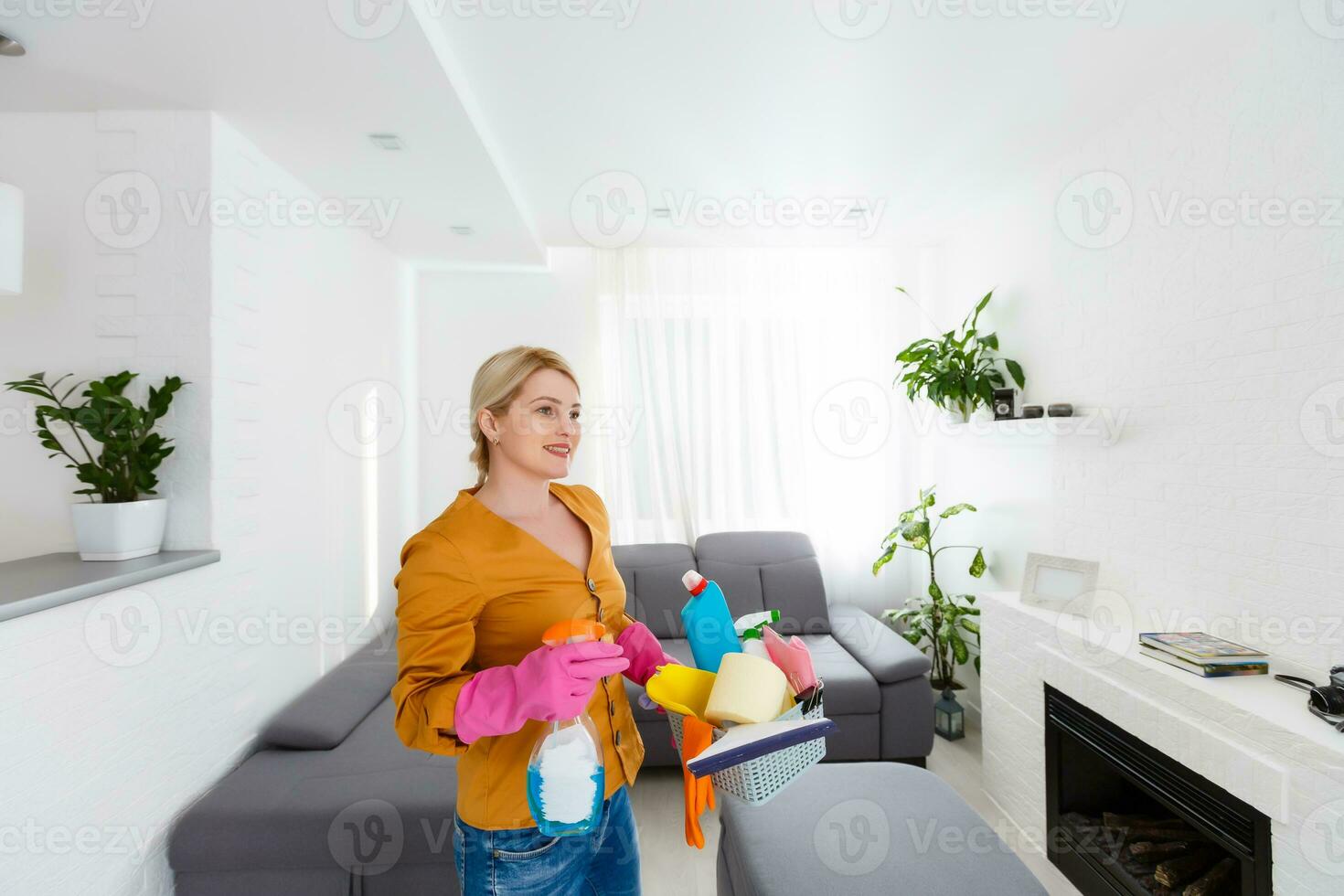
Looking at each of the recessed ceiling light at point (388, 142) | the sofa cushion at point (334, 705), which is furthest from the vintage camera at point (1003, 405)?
the sofa cushion at point (334, 705)

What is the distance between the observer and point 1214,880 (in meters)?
1.81

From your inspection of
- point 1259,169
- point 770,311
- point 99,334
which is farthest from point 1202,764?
point 99,334

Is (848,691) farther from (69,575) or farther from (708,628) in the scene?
(69,575)

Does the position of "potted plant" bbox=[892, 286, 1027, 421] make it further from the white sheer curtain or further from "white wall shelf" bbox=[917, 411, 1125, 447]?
the white sheer curtain

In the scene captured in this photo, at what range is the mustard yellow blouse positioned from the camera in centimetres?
97

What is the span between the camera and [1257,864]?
152 centimetres

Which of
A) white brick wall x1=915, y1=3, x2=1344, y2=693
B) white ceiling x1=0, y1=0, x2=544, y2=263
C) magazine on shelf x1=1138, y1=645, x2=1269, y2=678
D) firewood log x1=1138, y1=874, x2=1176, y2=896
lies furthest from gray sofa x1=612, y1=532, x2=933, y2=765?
white ceiling x1=0, y1=0, x2=544, y2=263

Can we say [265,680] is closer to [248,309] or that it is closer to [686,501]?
[248,309]

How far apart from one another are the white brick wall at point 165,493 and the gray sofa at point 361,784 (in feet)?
0.36

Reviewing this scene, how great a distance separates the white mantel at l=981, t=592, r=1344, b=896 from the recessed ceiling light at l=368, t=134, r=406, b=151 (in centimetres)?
277

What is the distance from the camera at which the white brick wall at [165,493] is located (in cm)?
149

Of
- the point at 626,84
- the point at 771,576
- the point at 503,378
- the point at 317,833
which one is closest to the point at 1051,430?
the point at 771,576

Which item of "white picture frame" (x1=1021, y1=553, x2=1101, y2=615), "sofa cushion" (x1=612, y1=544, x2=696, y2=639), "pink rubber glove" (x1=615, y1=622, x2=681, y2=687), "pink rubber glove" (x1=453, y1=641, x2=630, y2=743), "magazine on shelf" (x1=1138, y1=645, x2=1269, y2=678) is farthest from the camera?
"sofa cushion" (x1=612, y1=544, x2=696, y2=639)

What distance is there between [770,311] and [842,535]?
4.57 ft
